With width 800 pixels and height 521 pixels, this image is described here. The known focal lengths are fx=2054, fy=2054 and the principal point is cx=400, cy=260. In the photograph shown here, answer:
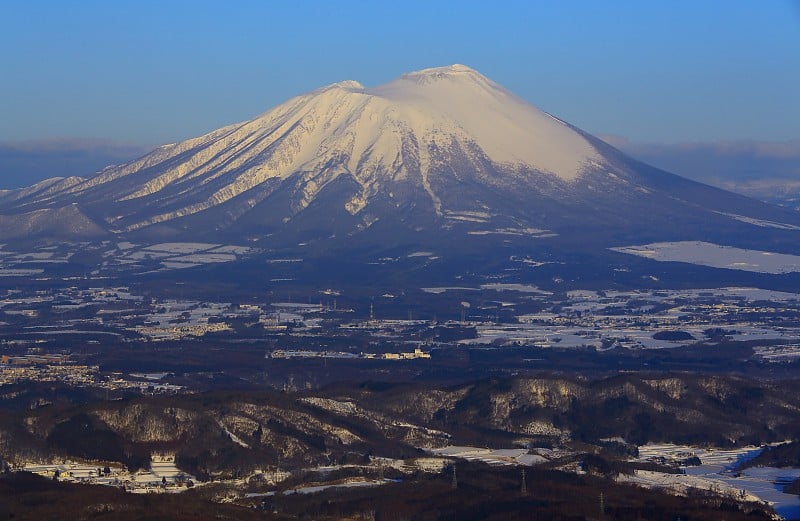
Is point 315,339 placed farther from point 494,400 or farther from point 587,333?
point 494,400

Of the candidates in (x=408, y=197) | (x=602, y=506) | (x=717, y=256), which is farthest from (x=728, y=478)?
(x=408, y=197)

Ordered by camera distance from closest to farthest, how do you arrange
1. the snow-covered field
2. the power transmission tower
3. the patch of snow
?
the power transmission tower, the snow-covered field, the patch of snow

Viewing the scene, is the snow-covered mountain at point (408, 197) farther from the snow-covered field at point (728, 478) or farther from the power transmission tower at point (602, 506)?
the power transmission tower at point (602, 506)

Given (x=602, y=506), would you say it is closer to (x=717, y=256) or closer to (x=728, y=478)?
(x=728, y=478)

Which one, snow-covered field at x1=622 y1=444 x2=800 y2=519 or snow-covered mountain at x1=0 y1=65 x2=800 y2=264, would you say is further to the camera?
snow-covered mountain at x1=0 y1=65 x2=800 y2=264

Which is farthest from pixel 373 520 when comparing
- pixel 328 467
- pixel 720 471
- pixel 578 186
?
pixel 578 186

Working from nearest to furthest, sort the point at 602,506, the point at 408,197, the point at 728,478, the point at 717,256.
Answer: the point at 602,506 → the point at 728,478 → the point at 717,256 → the point at 408,197

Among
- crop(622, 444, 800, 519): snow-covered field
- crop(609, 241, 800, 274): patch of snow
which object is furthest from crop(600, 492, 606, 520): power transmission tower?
crop(609, 241, 800, 274): patch of snow

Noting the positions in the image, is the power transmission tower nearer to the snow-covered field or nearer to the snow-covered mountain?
the snow-covered field

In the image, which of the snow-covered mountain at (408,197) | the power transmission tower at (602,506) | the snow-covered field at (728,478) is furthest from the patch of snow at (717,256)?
the power transmission tower at (602,506)
